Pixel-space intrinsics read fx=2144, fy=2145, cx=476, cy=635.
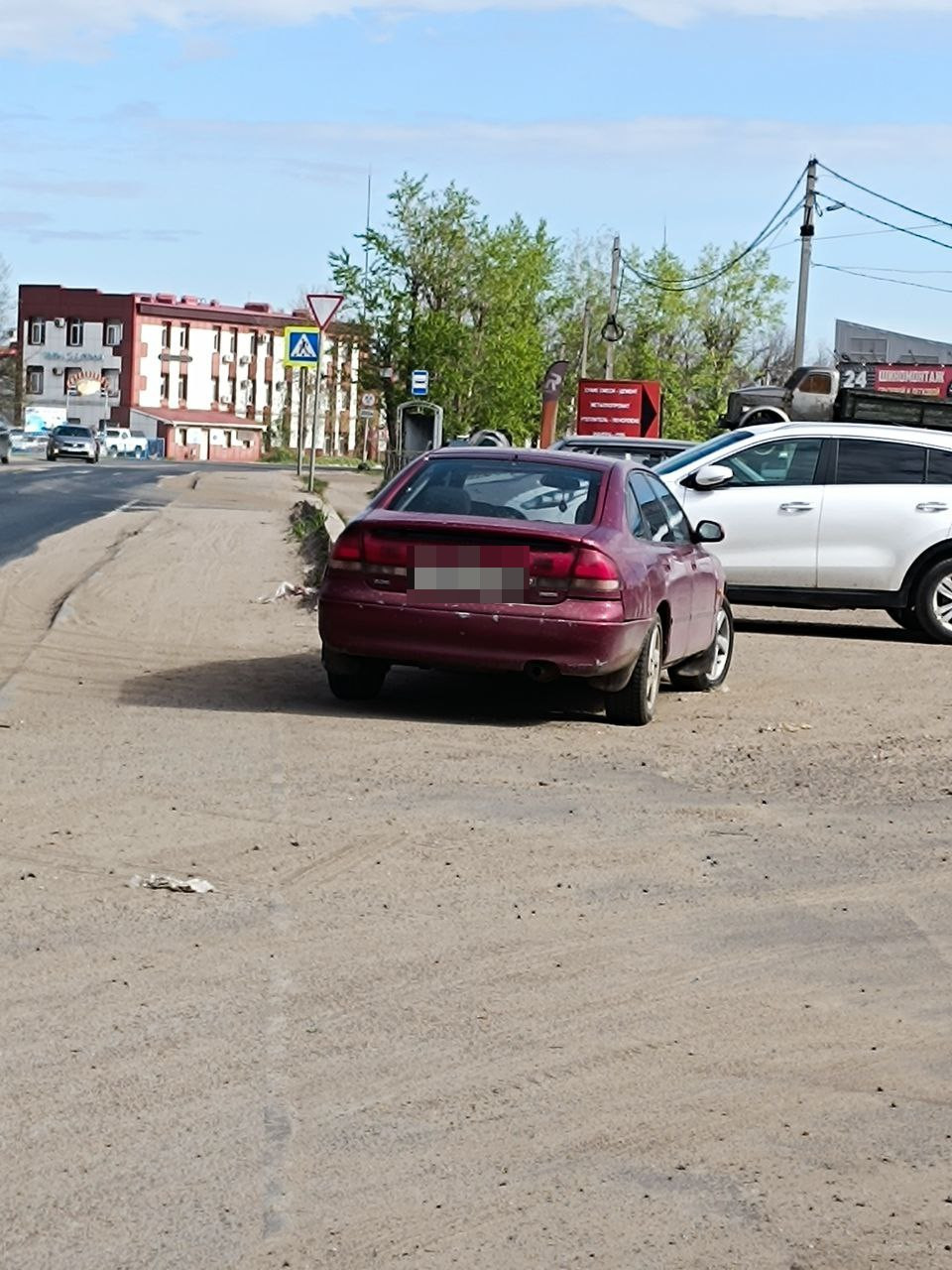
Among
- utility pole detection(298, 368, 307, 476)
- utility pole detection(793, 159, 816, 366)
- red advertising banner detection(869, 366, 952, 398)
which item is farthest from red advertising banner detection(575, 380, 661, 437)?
red advertising banner detection(869, 366, 952, 398)

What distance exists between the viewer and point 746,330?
314 feet

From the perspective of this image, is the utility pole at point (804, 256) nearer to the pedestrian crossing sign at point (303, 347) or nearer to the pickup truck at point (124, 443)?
the pedestrian crossing sign at point (303, 347)

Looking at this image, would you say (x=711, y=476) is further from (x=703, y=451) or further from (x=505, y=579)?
(x=505, y=579)

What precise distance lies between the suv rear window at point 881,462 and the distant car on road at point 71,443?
60.9m

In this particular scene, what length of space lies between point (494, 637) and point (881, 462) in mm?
7235

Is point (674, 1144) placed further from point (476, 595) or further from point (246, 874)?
point (476, 595)

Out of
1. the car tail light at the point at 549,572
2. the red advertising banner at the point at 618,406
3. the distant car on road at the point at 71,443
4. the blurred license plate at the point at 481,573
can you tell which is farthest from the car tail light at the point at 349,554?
the distant car on road at the point at 71,443

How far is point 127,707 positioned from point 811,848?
415cm

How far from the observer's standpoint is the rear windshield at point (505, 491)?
431 inches

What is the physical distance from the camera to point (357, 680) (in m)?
11.3


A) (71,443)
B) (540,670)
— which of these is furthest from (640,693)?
(71,443)

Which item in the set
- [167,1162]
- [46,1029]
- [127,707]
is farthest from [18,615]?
[167,1162]

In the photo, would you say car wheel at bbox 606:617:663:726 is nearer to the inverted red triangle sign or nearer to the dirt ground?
the dirt ground

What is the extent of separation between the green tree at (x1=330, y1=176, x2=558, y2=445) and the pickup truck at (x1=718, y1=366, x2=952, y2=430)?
29858 mm
